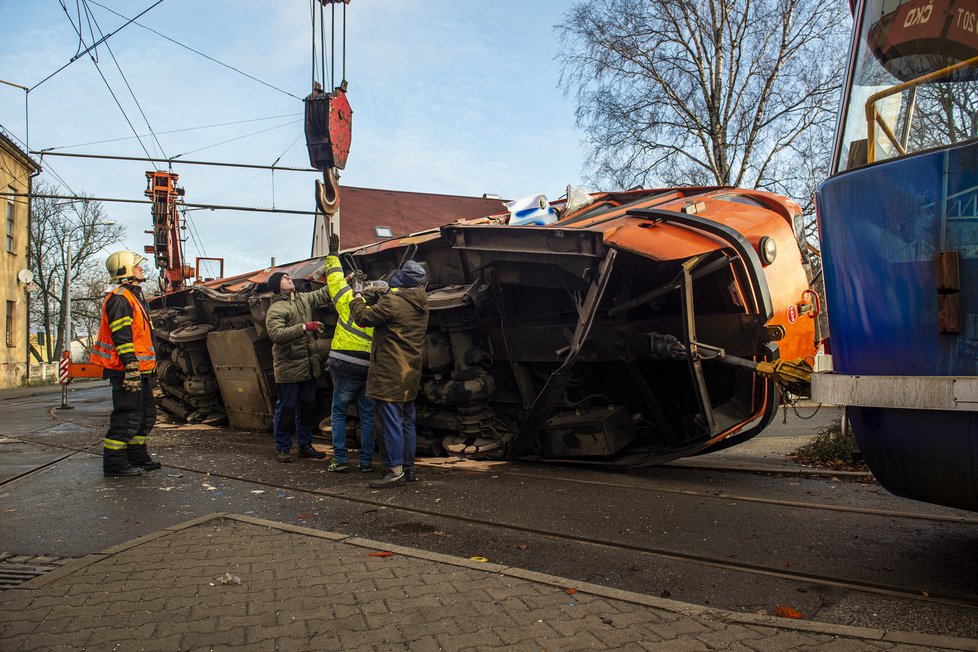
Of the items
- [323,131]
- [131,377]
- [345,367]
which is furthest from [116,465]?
[323,131]

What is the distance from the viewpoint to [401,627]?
2.60 meters

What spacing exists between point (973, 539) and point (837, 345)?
5.55 feet

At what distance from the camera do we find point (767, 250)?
5.10 meters

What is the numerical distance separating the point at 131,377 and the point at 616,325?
380cm

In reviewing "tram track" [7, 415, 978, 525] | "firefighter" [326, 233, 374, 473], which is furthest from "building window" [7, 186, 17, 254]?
"firefighter" [326, 233, 374, 473]

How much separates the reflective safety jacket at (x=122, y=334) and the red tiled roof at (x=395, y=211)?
69.2 ft

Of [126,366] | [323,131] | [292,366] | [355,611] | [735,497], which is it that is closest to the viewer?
[355,611]

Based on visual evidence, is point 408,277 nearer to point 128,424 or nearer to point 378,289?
point 378,289

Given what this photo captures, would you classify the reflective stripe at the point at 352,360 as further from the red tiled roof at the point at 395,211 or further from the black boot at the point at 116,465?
the red tiled roof at the point at 395,211

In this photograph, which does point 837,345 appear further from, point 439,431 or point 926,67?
point 439,431

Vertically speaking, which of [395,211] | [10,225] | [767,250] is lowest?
[767,250]

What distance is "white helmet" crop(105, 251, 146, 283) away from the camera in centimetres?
614

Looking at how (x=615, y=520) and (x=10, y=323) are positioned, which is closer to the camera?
(x=615, y=520)

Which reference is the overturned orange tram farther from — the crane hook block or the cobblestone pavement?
the cobblestone pavement
